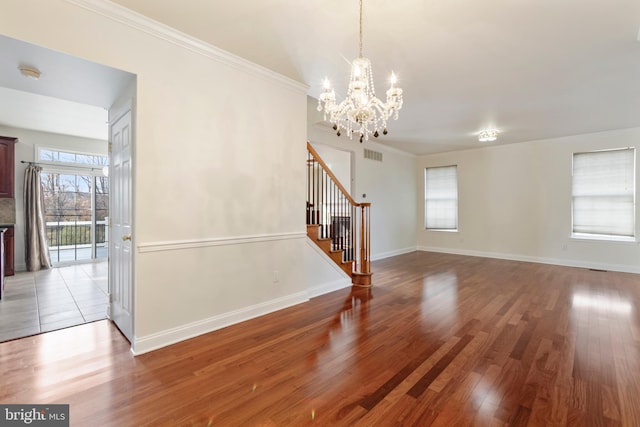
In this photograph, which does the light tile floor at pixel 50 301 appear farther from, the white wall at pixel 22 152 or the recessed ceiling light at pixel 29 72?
the recessed ceiling light at pixel 29 72

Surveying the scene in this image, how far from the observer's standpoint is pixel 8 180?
547 cm

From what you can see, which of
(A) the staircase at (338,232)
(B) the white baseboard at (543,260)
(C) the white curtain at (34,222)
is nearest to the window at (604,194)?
(B) the white baseboard at (543,260)

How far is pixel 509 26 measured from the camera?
2.53 m

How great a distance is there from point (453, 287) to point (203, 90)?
448 centimetres

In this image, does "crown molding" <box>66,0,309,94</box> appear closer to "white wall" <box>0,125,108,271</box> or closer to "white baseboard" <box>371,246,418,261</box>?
"white baseboard" <box>371,246,418,261</box>

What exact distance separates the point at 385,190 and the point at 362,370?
5673 mm

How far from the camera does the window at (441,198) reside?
8125 millimetres

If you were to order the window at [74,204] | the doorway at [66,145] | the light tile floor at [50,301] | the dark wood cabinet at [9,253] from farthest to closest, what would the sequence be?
the window at [74,204], the dark wood cabinet at [9,253], the light tile floor at [50,301], the doorway at [66,145]

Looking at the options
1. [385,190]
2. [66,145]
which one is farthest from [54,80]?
[385,190]

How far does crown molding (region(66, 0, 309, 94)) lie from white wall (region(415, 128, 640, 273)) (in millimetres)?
6190

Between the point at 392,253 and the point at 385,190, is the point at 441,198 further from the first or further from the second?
the point at 392,253

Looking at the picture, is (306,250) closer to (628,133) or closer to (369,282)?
(369,282)

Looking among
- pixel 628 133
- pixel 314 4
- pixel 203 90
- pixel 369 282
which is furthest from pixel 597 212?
pixel 203 90

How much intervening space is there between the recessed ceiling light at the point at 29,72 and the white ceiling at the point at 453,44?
98cm
